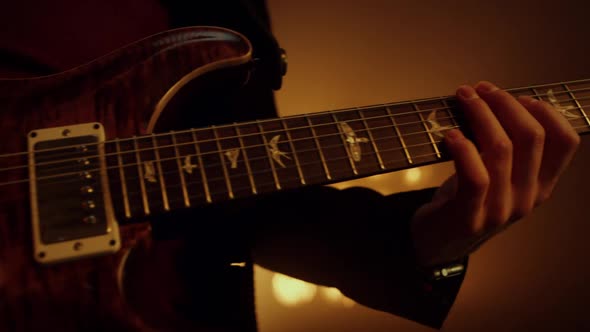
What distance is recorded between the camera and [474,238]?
1.63 ft

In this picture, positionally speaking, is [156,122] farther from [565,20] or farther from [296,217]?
[565,20]

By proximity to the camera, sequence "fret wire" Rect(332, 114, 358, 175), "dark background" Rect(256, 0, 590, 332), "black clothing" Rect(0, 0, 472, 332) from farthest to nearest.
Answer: "dark background" Rect(256, 0, 590, 332), "black clothing" Rect(0, 0, 472, 332), "fret wire" Rect(332, 114, 358, 175)

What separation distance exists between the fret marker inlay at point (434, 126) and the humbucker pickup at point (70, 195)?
16.4 inches

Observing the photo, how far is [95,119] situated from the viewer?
0.39 metres

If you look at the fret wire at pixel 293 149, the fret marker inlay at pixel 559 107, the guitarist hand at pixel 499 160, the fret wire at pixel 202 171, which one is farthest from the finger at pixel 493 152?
the fret wire at pixel 202 171

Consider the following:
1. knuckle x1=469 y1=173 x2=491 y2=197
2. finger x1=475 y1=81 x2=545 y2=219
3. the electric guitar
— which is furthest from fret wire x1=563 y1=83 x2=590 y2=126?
knuckle x1=469 y1=173 x2=491 y2=197

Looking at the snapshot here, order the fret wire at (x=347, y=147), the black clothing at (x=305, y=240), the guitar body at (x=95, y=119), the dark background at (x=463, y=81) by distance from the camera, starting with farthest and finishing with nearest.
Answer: the dark background at (x=463, y=81) → the black clothing at (x=305, y=240) → the fret wire at (x=347, y=147) → the guitar body at (x=95, y=119)

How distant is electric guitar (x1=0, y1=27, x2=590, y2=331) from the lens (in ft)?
1.05

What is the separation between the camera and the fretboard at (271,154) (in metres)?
0.36

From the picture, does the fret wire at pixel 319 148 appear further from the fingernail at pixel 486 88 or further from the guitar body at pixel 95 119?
the fingernail at pixel 486 88

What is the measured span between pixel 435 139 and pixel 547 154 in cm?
18

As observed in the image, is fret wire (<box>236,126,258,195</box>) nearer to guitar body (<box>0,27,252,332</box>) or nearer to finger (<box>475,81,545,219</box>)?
guitar body (<box>0,27,252,332</box>)

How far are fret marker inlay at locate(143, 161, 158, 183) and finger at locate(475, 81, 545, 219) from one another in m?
0.47

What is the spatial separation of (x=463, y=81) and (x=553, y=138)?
0.42 m
